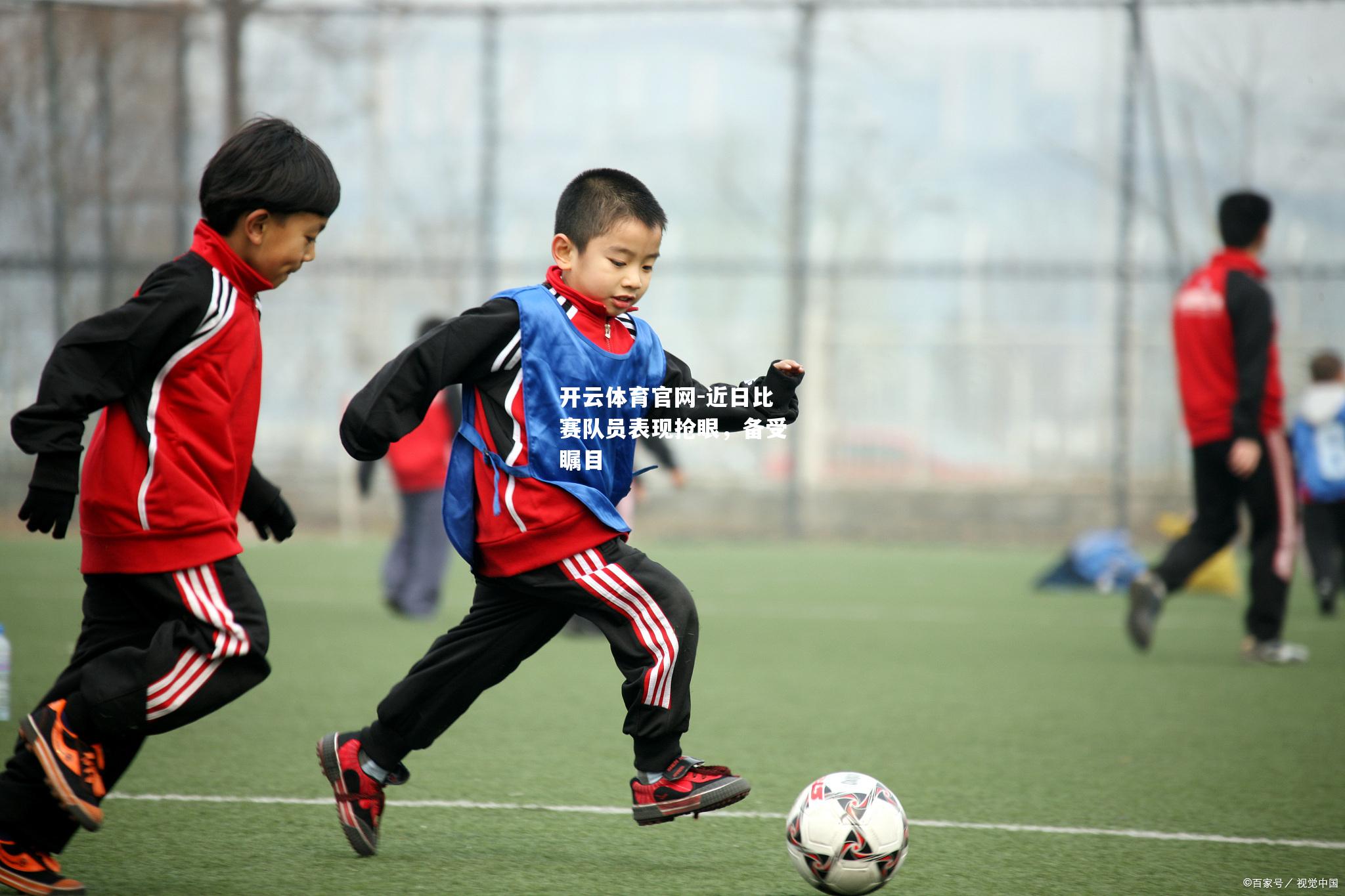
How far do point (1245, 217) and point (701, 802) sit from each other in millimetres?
5196

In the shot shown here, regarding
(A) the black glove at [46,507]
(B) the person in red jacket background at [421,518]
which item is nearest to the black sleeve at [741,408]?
(A) the black glove at [46,507]

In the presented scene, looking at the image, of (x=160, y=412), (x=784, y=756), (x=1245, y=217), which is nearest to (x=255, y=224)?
(x=160, y=412)

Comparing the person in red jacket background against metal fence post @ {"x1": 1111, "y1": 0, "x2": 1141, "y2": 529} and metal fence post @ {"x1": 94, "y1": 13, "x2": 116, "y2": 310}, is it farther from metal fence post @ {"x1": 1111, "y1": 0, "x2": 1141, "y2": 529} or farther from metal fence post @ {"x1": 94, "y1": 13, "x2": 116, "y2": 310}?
metal fence post @ {"x1": 1111, "y1": 0, "x2": 1141, "y2": 529}

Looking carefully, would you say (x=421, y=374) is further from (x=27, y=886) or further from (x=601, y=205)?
(x=27, y=886)

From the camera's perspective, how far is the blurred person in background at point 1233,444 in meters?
6.90

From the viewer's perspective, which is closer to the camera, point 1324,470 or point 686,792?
point 686,792

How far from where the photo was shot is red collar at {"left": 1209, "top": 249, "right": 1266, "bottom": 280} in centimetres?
709

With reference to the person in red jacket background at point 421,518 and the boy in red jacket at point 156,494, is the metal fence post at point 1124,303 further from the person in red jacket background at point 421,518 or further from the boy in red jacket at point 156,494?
the boy in red jacket at point 156,494

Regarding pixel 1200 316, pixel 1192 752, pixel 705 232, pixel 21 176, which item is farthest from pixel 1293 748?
pixel 21 176

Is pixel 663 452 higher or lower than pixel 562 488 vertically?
lower

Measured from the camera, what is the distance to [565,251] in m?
3.38

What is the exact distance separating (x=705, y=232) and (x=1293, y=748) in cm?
1026

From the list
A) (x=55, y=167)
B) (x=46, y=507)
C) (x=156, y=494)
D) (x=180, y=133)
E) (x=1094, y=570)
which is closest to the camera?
(x=46, y=507)

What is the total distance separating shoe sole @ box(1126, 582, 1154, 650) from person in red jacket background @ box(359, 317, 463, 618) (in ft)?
12.7
